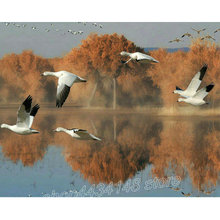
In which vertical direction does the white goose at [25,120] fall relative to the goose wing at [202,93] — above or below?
below

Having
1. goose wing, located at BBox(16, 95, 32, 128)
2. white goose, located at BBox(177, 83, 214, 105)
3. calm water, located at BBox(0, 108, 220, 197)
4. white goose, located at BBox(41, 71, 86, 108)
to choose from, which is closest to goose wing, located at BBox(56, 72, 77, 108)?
white goose, located at BBox(41, 71, 86, 108)

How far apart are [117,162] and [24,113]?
2806 millimetres

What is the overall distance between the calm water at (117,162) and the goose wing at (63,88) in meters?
1.79

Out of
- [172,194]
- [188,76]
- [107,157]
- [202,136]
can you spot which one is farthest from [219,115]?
[172,194]

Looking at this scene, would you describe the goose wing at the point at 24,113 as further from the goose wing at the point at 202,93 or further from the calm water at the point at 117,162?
the goose wing at the point at 202,93

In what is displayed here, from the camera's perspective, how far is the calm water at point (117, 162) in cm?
840

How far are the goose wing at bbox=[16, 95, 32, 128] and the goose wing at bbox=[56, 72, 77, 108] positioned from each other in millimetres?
542

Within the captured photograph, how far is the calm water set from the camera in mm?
8398

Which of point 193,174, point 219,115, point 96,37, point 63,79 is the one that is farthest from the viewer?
point 96,37

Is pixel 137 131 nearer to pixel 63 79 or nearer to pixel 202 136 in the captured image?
pixel 202 136

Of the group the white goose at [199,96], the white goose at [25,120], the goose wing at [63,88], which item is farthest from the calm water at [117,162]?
the goose wing at [63,88]

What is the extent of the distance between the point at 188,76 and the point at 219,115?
1976mm

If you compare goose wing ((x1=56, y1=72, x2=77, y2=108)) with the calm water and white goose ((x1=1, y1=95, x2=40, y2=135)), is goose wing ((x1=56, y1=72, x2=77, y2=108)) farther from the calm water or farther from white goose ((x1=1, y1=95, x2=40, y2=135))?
the calm water

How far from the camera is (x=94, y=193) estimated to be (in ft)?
27.3
